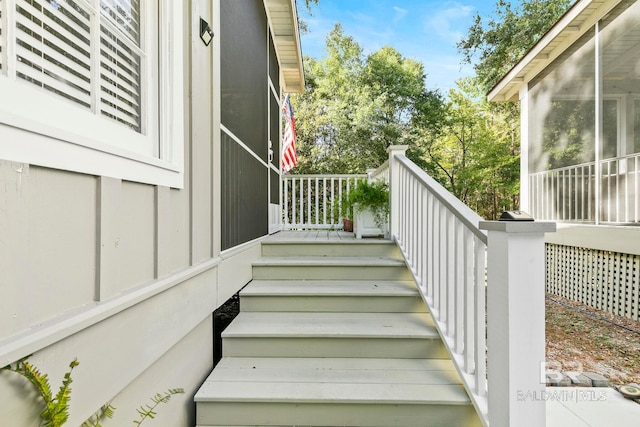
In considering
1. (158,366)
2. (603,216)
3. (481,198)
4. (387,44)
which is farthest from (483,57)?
(158,366)

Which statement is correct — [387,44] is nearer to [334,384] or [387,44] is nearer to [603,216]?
[603,216]

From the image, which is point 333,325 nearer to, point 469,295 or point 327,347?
point 327,347

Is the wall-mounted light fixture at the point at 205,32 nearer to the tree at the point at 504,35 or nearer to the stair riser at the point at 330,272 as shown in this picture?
the stair riser at the point at 330,272

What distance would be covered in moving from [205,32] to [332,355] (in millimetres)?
2119

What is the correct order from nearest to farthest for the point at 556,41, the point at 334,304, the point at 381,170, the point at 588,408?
the point at 588,408 → the point at 334,304 → the point at 381,170 → the point at 556,41

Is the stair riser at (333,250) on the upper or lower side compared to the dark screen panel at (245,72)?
lower

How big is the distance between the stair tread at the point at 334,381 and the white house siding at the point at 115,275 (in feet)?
0.69

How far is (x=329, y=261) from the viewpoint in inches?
113

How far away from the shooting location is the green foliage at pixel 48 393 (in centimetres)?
74

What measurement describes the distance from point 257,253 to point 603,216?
16.6 ft

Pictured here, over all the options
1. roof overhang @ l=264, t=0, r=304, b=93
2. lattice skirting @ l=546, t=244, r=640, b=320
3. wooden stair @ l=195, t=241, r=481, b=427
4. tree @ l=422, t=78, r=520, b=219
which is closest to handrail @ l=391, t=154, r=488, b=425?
wooden stair @ l=195, t=241, r=481, b=427

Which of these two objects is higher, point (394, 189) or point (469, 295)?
point (394, 189)

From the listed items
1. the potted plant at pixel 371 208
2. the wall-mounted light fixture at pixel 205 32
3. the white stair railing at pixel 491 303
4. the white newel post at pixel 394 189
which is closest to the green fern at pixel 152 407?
the white stair railing at pixel 491 303

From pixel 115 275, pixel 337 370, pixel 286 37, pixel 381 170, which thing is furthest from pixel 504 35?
pixel 115 275
